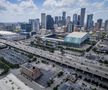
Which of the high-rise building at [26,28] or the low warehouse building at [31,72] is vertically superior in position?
the high-rise building at [26,28]

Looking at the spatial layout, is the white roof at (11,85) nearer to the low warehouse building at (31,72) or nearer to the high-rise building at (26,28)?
the low warehouse building at (31,72)

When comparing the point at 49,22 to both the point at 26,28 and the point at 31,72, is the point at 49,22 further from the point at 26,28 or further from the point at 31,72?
the point at 31,72

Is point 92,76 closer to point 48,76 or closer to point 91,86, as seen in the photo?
point 91,86

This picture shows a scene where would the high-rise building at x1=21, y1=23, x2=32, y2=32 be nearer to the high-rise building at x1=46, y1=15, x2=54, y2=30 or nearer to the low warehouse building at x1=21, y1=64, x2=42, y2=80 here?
the high-rise building at x1=46, y1=15, x2=54, y2=30

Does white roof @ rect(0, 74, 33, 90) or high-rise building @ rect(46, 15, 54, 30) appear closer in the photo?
white roof @ rect(0, 74, 33, 90)

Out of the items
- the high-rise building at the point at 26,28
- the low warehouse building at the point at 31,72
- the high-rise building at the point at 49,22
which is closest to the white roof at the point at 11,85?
the low warehouse building at the point at 31,72

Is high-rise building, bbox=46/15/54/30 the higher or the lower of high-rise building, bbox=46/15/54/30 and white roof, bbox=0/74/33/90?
the higher

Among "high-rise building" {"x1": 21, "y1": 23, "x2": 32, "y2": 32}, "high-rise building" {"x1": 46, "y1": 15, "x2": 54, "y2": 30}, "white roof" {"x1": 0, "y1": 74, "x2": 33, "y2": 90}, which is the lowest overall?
"white roof" {"x1": 0, "y1": 74, "x2": 33, "y2": 90}

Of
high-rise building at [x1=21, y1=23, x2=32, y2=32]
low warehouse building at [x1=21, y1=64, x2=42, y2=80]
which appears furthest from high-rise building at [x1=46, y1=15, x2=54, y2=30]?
low warehouse building at [x1=21, y1=64, x2=42, y2=80]

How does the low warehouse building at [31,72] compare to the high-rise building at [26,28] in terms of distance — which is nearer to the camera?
the low warehouse building at [31,72]

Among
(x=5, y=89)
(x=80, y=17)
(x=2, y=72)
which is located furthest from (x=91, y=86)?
(x=80, y=17)

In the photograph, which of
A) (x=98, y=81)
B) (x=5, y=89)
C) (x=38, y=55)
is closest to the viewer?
(x=5, y=89)
